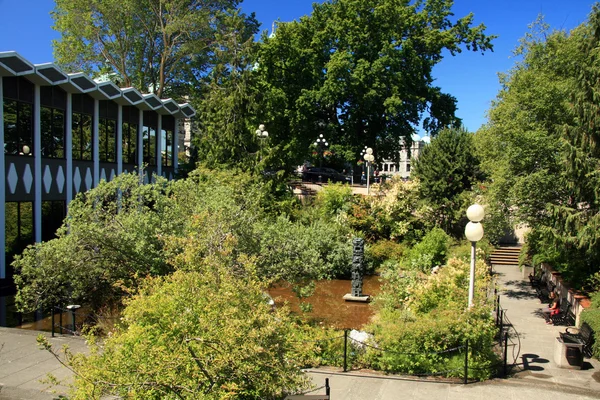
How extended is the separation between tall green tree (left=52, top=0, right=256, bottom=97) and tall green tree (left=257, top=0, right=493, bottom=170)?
494 centimetres

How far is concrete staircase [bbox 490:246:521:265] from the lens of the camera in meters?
25.3

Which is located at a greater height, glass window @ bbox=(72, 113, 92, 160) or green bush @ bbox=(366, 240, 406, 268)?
glass window @ bbox=(72, 113, 92, 160)

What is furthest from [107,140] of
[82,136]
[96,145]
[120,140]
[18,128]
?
[18,128]

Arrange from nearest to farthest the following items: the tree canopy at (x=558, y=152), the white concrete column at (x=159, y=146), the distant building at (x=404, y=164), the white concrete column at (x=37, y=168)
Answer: the tree canopy at (x=558, y=152) < the white concrete column at (x=37, y=168) < the white concrete column at (x=159, y=146) < the distant building at (x=404, y=164)

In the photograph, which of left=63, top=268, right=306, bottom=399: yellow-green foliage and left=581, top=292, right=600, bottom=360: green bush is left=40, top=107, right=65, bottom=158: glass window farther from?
left=581, top=292, right=600, bottom=360: green bush

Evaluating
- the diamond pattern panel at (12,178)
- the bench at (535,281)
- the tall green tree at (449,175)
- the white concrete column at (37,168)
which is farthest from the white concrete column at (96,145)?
the bench at (535,281)

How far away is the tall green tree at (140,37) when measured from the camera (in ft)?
104

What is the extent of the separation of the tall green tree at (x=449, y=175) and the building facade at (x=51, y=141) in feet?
46.7

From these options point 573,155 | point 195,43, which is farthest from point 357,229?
point 195,43

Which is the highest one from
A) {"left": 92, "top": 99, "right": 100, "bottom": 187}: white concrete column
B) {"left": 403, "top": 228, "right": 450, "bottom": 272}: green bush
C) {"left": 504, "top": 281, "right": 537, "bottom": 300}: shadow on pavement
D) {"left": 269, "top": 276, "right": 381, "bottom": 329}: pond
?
{"left": 92, "top": 99, "right": 100, "bottom": 187}: white concrete column

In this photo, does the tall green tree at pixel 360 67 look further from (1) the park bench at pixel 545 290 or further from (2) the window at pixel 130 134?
(1) the park bench at pixel 545 290

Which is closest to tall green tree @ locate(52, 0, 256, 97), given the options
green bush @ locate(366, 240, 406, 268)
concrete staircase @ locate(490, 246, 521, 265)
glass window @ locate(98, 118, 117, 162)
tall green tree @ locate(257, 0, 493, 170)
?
tall green tree @ locate(257, 0, 493, 170)

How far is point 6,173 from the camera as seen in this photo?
656 inches

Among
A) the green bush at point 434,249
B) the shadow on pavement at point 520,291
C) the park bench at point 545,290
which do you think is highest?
the green bush at point 434,249
